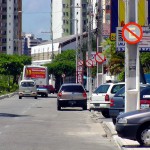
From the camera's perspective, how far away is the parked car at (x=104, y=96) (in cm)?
3139

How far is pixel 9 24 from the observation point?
16788 cm

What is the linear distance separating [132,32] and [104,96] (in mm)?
11433

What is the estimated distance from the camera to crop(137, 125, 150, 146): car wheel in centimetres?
1799

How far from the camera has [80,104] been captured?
4181 cm

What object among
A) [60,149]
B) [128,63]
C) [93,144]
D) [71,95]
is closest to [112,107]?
[128,63]

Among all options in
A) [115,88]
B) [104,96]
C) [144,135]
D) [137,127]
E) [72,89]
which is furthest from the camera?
[72,89]

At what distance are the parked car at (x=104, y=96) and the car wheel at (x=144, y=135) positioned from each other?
13.0 meters

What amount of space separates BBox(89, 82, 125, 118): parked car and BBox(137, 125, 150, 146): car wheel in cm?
1297

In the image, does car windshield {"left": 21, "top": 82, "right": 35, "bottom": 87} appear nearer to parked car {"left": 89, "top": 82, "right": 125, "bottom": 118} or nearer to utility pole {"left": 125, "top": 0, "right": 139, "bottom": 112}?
parked car {"left": 89, "top": 82, "right": 125, "bottom": 118}

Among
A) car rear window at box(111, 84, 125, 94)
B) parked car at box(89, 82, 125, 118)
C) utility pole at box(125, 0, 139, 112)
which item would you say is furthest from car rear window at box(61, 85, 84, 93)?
utility pole at box(125, 0, 139, 112)

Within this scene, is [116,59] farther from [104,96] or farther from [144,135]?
[144,135]

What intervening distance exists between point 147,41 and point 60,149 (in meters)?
5.58

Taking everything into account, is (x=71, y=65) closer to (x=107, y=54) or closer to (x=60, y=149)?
(x=107, y=54)

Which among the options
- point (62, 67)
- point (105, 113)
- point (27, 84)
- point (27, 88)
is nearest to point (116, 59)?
point (105, 113)
